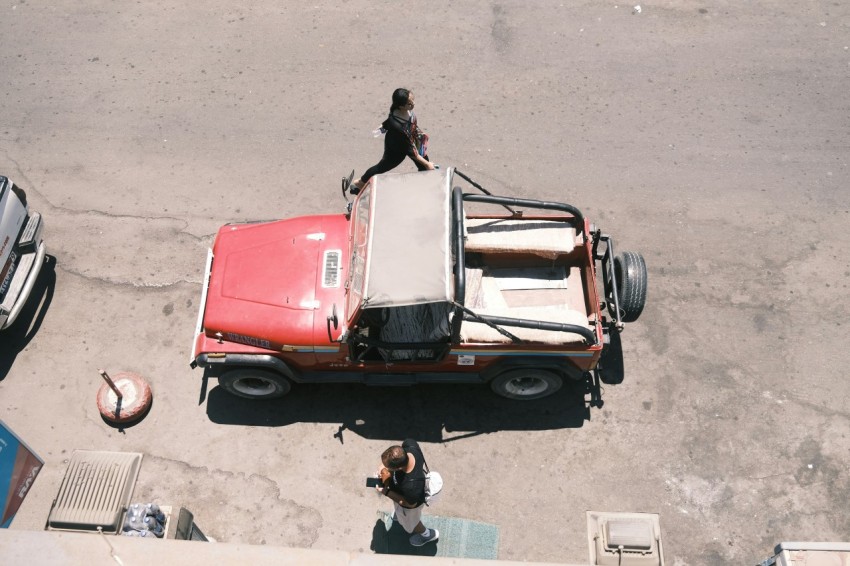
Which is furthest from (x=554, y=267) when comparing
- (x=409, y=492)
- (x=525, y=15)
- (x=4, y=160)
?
(x=4, y=160)

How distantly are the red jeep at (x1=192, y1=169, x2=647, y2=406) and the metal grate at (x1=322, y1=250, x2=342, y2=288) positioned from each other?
0.01 metres

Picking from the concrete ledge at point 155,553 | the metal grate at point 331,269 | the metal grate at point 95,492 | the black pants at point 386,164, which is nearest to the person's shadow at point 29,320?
the metal grate at point 95,492

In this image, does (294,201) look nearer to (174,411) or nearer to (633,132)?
(174,411)

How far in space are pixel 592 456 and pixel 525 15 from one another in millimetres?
7214

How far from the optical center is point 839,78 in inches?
398

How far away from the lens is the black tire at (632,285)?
23.8 feet

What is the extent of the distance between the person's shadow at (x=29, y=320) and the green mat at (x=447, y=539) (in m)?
4.82

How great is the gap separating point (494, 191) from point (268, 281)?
3619 mm

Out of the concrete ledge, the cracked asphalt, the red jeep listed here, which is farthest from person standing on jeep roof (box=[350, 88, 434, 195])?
the concrete ledge

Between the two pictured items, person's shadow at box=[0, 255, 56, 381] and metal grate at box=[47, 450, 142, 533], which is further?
person's shadow at box=[0, 255, 56, 381]

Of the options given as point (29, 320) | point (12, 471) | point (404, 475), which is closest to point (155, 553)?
point (12, 471)

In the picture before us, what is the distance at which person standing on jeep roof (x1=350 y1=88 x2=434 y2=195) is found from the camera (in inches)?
307

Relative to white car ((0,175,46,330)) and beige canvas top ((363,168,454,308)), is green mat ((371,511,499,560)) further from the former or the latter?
white car ((0,175,46,330))

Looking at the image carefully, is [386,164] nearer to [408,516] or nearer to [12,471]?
[408,516]
